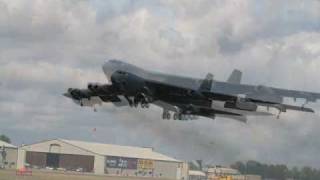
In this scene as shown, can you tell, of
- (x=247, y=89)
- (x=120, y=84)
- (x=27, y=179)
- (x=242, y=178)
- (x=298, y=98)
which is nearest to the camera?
(x=120, y=84)

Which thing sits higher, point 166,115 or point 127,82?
point 127,82

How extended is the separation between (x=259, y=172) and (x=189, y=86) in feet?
351

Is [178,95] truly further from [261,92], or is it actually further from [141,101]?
[261,92]

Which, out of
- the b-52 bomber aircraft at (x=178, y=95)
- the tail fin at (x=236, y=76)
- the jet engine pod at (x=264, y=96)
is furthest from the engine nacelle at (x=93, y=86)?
the tail fin at (x=236, y=76)

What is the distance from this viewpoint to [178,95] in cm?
6706

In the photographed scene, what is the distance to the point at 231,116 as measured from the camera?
72.5 meters

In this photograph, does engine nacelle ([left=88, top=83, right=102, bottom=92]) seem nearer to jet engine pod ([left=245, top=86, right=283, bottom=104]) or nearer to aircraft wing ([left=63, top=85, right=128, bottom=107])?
aircraft wing ([left=63, top=85, right=128, bottom=107])

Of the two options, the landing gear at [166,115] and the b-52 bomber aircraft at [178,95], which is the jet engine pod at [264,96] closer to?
the b-52 bomber aircraft at [178,95]

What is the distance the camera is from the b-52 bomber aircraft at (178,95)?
208 ft

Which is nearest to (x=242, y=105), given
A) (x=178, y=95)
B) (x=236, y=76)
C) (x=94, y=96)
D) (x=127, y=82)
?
(x=178, y=95)

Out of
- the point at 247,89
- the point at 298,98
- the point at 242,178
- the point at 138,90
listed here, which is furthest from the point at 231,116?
the point at 242,178

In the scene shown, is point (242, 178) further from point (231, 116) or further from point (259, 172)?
point (231, 116)

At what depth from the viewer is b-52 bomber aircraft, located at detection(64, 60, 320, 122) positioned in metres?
63.5

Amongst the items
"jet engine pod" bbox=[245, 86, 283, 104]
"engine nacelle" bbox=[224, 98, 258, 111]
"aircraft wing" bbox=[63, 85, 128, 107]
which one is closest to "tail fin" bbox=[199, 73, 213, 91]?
"engine nacelle" bbox=[224, 98, 258, 111]
